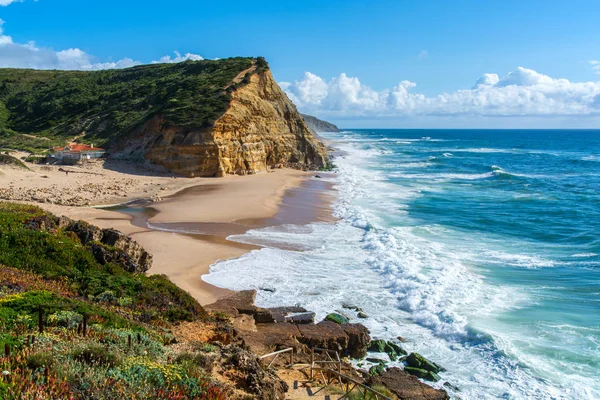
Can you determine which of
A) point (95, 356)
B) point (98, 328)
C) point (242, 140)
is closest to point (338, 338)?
point (98, 328)

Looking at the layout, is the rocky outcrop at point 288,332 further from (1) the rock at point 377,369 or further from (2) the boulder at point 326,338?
(1) the rock at point 377,369

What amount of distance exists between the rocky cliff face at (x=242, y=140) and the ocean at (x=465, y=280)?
13198mm

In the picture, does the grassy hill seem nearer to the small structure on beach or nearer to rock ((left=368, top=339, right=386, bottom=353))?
rock ((left=368, top=339, right=386, bottom=353))

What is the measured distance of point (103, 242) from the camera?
13820 millimetres

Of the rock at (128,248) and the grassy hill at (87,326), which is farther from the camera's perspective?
the rock at (128,248)

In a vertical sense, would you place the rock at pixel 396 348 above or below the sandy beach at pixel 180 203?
below

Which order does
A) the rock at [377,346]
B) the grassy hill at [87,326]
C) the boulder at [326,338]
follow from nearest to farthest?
the grassy hill at [87,326]
the boulder at [326,338]
the rock at [377,346]

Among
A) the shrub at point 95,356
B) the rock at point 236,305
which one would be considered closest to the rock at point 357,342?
the rock at point 236,305

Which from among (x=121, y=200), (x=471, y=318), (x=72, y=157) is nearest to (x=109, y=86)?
(x=72, y=157)

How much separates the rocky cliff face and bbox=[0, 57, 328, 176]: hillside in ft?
0.27

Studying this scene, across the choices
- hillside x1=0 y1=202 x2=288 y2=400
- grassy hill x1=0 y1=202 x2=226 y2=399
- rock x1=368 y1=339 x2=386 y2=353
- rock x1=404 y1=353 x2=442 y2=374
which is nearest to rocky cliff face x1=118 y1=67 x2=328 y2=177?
hillside x1=0 y1=202 x2=288 y2=400

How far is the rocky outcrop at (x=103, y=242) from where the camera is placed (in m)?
13.1

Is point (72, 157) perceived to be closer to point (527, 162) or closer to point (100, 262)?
point (100, 262)

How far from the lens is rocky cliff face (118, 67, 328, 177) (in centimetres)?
3903
